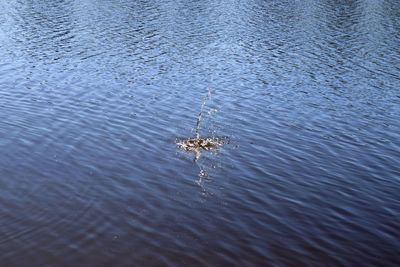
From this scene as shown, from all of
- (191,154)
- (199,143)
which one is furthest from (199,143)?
(191,154)

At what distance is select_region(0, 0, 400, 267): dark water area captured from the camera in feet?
60.1

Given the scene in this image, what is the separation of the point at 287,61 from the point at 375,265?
1363 inches

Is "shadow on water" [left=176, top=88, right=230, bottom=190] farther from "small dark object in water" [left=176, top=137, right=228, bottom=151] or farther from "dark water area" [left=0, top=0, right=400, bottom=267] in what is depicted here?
"dark water area" [left=0, top=0, right=400, bottom=267]

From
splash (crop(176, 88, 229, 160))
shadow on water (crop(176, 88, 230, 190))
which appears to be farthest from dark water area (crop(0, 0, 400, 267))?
splash (crop(176, 88, 229, 160))

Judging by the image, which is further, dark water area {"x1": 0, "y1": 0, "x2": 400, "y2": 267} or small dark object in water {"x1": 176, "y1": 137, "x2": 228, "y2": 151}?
small dark object in water {"x1": 176, "y1": 137, "x2": 228, "y2": 151}

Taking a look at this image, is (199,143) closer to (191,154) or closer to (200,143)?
(200,143)

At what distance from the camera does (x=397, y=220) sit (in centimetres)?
2092

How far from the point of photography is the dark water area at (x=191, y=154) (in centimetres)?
1833

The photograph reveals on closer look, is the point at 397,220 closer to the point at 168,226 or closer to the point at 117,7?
the point at 168,226

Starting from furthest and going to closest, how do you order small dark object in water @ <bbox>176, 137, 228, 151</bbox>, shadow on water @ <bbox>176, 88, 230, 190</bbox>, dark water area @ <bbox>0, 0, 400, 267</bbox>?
small dark object in water @ <bbox>176, 137, 228, 151</bbox> → shadow on water @ <bbox>176, 88, 230, 190</bbox> → dark water area @ <bbox>0, 0, 400, 267</bbox>

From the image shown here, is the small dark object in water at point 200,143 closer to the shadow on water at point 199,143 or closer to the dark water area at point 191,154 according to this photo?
the shadow on water at point 199,143

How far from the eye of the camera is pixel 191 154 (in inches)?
1059

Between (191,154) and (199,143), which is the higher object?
(199,143)

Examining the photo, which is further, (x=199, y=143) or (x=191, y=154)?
(x=199, y=143)
